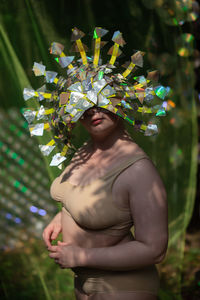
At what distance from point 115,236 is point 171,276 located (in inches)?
74.0

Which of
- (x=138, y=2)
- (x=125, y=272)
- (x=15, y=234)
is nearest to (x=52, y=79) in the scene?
(x=125, y=272)

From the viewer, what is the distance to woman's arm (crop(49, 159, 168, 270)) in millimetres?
1466

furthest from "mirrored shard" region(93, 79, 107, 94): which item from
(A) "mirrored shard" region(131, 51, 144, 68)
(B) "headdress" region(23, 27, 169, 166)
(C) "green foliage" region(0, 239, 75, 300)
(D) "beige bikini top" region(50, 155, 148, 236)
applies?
(C) "green foliage" region(0, 239, 75, 300)

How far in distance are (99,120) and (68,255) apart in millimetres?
569

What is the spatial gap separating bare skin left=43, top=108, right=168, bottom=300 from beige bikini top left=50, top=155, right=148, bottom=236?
0.08 ft

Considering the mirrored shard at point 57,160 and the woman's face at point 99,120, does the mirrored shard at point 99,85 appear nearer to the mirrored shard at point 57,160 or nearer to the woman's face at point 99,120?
the woman's face at point 99,120

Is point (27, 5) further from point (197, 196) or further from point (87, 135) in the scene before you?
point (197, 196)

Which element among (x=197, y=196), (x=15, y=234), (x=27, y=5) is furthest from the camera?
(x=197, y=196)

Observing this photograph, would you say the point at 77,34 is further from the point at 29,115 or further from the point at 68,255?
the point at 68,255

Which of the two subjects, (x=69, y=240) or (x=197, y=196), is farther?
(x=197, y=196)

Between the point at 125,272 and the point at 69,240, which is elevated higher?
the point at 69,240

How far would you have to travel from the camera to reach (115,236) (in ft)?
5.21

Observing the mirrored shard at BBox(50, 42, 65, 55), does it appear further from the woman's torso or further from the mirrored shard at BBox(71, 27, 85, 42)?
the woman's torso

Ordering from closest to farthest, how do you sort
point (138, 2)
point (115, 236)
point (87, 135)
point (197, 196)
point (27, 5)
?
point (115, 236), point (27, 5), point (87, 135), point (138, 2), point (197, 196)
